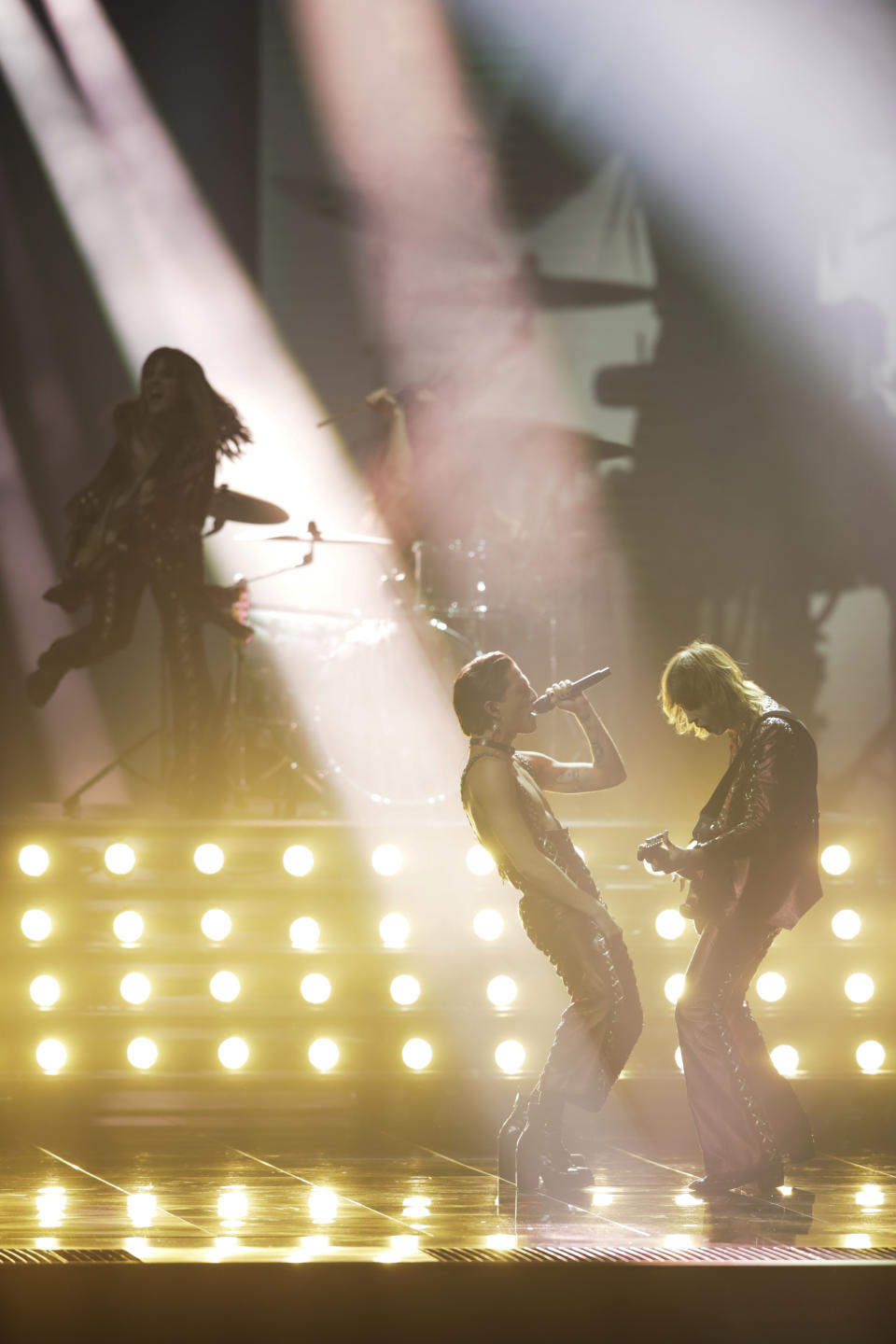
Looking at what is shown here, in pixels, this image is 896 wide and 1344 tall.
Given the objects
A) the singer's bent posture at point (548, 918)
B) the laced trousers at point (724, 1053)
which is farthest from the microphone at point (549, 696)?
the laced trousers at point (724, 1053)

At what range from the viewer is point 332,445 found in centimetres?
876

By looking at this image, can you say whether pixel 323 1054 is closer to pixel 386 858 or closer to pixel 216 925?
pixel 216 925

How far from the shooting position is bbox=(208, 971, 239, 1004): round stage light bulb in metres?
5.24

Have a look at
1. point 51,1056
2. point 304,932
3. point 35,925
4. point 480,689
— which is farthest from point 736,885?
point 35,925

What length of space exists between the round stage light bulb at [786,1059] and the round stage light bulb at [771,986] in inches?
6.9

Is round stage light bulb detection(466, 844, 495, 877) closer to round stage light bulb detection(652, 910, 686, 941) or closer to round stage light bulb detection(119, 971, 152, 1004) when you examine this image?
round stage light bulb detection(652, 910, 686, 941)

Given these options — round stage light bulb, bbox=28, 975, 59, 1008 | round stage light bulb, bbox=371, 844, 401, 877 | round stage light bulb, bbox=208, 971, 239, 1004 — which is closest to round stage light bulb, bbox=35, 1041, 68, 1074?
round stage light bulb, bbox=28, 975, 59, 1008

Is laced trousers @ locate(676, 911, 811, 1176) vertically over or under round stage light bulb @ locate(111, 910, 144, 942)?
under

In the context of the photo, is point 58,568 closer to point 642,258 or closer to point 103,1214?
point 642,258

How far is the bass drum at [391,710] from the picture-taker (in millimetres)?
7141

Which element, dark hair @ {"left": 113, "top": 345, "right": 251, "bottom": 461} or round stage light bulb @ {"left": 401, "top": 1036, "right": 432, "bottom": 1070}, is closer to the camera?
round stage light bulb @ {"left": 401, "top": 1036, "right": 432, "bottom": 1070}

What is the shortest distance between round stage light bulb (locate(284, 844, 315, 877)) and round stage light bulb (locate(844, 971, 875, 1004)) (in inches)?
74.1

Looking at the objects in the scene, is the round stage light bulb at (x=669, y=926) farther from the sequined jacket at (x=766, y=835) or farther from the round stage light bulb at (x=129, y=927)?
the round stage light bulb at (x=129, y=927)

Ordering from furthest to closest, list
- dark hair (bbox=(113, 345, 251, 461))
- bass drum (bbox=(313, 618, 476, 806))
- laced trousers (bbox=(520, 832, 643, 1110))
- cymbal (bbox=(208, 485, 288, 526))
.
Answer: bass drum (bbox=(313, 618, 476, 806)) → cymbal (bbox=(208, 485, 288, 526)) → dark hair (bbox=(113, 345, 251, 461)) → laced trousers (bbox=(520, 832, 643, 1110))
